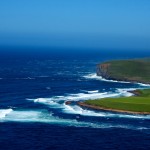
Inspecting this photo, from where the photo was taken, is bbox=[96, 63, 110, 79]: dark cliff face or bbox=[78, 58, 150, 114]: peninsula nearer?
bbox=[78, 58, 150, 114]: peninsula

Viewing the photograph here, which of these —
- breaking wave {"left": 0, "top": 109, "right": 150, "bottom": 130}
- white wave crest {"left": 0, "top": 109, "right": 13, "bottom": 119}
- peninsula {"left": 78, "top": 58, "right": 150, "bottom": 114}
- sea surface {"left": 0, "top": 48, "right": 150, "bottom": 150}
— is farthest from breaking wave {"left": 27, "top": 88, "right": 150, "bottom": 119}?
white wave crest {"left": 0, "top": 109, "right": 13, "bottom": 119}

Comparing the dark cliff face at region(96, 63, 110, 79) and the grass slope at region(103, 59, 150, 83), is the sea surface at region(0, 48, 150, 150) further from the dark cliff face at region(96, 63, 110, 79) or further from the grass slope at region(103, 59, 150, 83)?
the dark cliff face at region(96, 63, 110, 79)

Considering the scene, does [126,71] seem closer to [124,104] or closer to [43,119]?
[124,104]

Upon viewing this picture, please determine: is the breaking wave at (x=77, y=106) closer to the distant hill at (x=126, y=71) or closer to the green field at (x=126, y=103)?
the green field at (x=126, y=103)

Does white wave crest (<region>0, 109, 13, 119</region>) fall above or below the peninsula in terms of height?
below

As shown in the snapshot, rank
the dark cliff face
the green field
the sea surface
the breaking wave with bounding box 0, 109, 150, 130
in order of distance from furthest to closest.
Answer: the dark cliff face → the green field → the breaking wave with bounding box 0, 109, 150, 130 → the sea surface

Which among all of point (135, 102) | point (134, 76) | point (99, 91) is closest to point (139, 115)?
point (135, 102)

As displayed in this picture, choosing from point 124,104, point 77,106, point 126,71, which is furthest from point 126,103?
point 126,71
